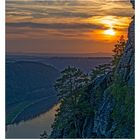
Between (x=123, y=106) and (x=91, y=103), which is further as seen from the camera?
(x=91, y=103)

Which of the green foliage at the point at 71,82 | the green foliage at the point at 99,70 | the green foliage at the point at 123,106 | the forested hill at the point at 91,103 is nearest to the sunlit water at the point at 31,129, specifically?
the forested hill at the point at 91,103

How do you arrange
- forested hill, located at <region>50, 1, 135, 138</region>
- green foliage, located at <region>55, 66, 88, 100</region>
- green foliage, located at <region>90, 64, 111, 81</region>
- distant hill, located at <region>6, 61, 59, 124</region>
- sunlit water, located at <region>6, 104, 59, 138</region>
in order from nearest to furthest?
forested hill, located at <region>50, 1, 135, 138</region>
sunlit water, located at <region>6, 104, 59, 138</region>
green foliage, located at <region>55, 66, 88, 100</region>
green foliage, located at <region>90, 64, 111, 81</region>
distant hill, located at <region>6, 61, 59, 124</region>

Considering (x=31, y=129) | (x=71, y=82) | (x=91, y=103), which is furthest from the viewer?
(x=31, y=129)

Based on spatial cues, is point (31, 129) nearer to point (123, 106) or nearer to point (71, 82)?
point (71, 82)

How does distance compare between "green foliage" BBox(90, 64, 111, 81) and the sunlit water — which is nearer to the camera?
the sunlit water

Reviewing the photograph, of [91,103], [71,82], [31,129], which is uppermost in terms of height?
[71,82]

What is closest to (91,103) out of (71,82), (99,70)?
(71,82)

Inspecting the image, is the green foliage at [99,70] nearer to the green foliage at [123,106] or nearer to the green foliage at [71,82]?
the green foliage at [71,82]

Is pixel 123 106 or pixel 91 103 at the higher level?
pixel 123 106

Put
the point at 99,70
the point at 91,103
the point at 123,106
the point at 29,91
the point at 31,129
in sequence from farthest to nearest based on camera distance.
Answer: the point at 29,91 < the point at 31,129 < the point at 99,70 < the point at 91,103 < the point at 123,106

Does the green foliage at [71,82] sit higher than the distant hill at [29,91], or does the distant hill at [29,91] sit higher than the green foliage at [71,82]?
the green foliage at [71,82]

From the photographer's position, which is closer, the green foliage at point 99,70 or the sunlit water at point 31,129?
the sunlit water at point 31,129

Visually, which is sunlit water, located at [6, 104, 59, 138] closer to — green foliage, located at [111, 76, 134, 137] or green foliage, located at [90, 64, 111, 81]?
green foliage, located at [111, 76, 134, 137]

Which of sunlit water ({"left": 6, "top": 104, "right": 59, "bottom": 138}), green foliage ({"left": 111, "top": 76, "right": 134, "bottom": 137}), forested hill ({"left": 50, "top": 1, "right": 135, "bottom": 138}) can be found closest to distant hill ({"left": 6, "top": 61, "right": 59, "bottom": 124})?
sunlit water ({"left": 6, "top": 104, "right": 59, "bottom": 138})
